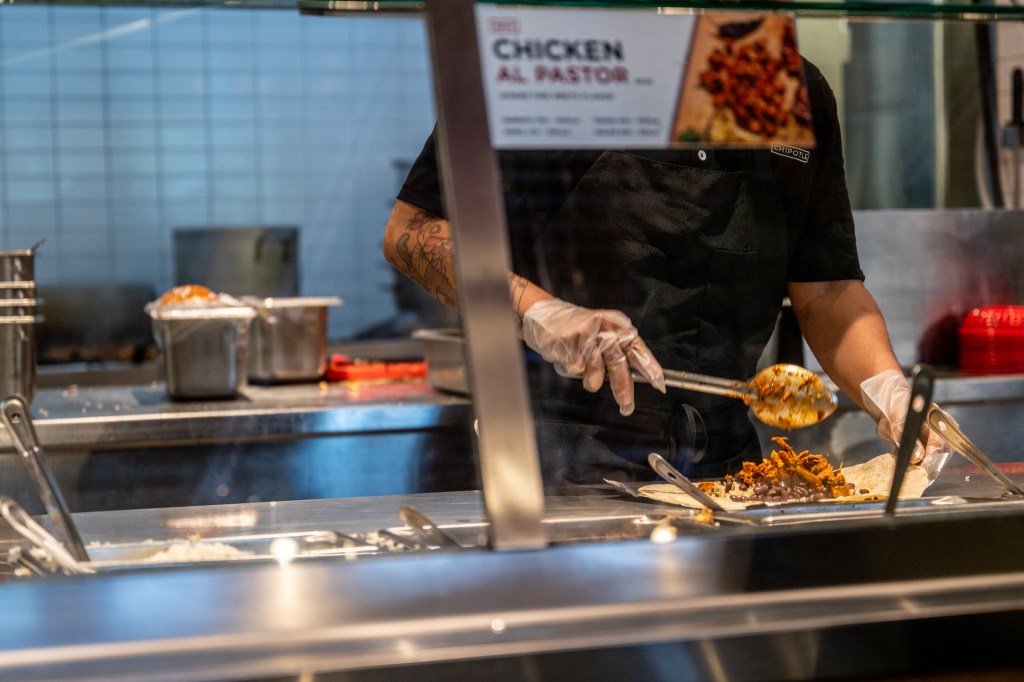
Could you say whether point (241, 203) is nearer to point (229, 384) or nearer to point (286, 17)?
point (286, 17)

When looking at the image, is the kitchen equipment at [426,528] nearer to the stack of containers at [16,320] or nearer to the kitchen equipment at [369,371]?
the stack of containers at [16,320]

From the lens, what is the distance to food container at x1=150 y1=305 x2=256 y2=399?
9.14 ft

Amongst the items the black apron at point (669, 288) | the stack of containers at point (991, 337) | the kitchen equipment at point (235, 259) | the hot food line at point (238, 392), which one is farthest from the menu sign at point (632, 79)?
the kitchen equipment at point (235, 259)

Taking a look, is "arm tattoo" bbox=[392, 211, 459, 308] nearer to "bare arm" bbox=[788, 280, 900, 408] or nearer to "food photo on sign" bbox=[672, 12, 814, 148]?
"food photo on sign" bbox=[672, 12, 814, 148]

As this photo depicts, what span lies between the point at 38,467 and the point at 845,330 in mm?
1178

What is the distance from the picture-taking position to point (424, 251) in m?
1.56

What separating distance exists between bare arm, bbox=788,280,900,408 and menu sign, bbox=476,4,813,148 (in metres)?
0.56

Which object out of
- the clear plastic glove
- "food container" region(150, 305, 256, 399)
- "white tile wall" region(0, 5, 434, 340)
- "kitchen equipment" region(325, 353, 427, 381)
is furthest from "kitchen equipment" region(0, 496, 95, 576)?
"white tile wall" region(0, 5, 434, 340)

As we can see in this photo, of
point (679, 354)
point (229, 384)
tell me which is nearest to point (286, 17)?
point (229, 384)

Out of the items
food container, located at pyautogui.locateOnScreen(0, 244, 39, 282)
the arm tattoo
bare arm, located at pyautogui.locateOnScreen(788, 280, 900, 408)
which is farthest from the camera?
food container, located at pyautogui.locateOnScreen(0, 244, 39, 282)

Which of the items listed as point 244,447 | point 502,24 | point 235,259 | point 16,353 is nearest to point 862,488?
point 502,24

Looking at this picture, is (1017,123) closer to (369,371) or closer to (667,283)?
(369,371)

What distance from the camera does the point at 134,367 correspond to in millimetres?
4027

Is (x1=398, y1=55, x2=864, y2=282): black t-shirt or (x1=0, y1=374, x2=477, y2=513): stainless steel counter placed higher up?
(x1=398, y1=55, x2=864, y2=282): black t-shirt
